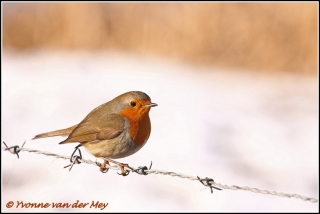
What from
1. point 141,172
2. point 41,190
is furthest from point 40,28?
point 141,172

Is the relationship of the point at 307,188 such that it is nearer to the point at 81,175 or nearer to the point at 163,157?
the point at 163,157

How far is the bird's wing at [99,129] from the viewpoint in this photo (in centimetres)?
430

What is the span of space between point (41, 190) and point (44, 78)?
211 inches

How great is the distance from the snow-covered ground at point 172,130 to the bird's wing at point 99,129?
3.92m

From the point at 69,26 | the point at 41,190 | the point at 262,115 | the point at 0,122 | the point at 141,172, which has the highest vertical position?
the point at 69,26

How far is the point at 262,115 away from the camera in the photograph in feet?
43.0

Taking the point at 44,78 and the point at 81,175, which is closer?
the point at 81,175

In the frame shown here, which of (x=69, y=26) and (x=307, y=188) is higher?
(x=69, y=26)

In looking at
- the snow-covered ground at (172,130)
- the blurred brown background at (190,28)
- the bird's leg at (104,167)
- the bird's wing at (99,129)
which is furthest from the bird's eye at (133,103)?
the blurred brown background at (190,28)

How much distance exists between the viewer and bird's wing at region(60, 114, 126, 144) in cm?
430

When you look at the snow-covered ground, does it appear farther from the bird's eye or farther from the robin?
the bird's eye

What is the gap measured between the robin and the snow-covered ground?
12.9ft

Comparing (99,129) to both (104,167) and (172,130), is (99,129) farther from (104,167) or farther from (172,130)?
(172,130)

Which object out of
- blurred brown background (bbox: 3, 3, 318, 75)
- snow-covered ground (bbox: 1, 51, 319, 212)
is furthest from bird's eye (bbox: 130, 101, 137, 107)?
blurred brown background (bbox: 3, 3, 318, 75)
